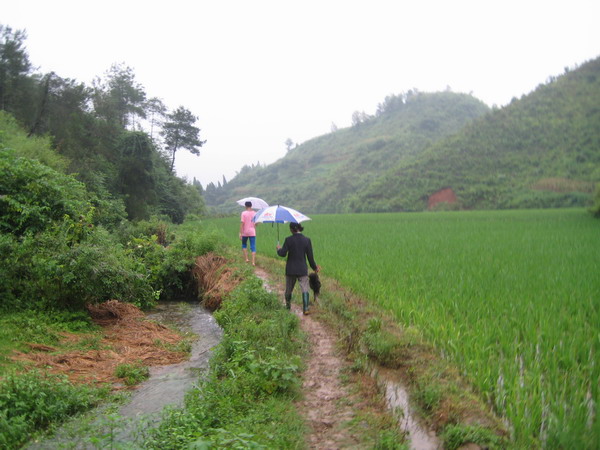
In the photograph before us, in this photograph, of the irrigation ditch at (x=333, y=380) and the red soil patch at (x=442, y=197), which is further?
the red soil patch at (x=442, y=197)

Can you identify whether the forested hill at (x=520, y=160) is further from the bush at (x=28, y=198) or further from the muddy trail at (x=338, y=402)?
the bush at (x=28, y=198)

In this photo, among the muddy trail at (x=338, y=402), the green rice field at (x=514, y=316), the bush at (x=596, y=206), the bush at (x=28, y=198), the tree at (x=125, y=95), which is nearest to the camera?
the green rice field at (x=514, y=316)

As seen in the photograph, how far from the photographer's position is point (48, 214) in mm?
8117

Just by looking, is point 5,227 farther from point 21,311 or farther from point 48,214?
point 21,311

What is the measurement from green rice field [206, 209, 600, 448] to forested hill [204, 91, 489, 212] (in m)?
49.0

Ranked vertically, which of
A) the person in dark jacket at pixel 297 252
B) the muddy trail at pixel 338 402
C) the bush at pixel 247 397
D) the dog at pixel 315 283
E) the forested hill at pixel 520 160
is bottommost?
the muddy trail at pixel 338 402

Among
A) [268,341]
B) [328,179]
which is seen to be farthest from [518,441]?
[328,179]

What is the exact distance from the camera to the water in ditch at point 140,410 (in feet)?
11.2

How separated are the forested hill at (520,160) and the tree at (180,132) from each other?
954 inches

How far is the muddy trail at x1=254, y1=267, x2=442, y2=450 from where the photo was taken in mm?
3371

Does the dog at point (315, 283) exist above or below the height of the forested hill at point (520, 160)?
below

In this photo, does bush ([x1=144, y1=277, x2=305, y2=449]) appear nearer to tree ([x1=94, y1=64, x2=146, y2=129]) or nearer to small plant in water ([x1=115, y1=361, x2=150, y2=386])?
Answer: small plant in water ([x1=115, y1=361, x2=150, y2=386])

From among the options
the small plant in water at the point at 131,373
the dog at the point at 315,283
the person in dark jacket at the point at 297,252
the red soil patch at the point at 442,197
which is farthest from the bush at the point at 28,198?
the red soil patch at the point at 442,197

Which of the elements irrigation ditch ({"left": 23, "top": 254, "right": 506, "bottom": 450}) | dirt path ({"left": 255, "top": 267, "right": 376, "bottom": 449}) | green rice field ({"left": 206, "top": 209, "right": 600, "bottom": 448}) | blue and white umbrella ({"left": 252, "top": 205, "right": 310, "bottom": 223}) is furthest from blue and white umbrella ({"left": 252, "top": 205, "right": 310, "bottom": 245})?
dirt path ({"left": 255, "top": 267, "right": 376, "bottom": 449})
